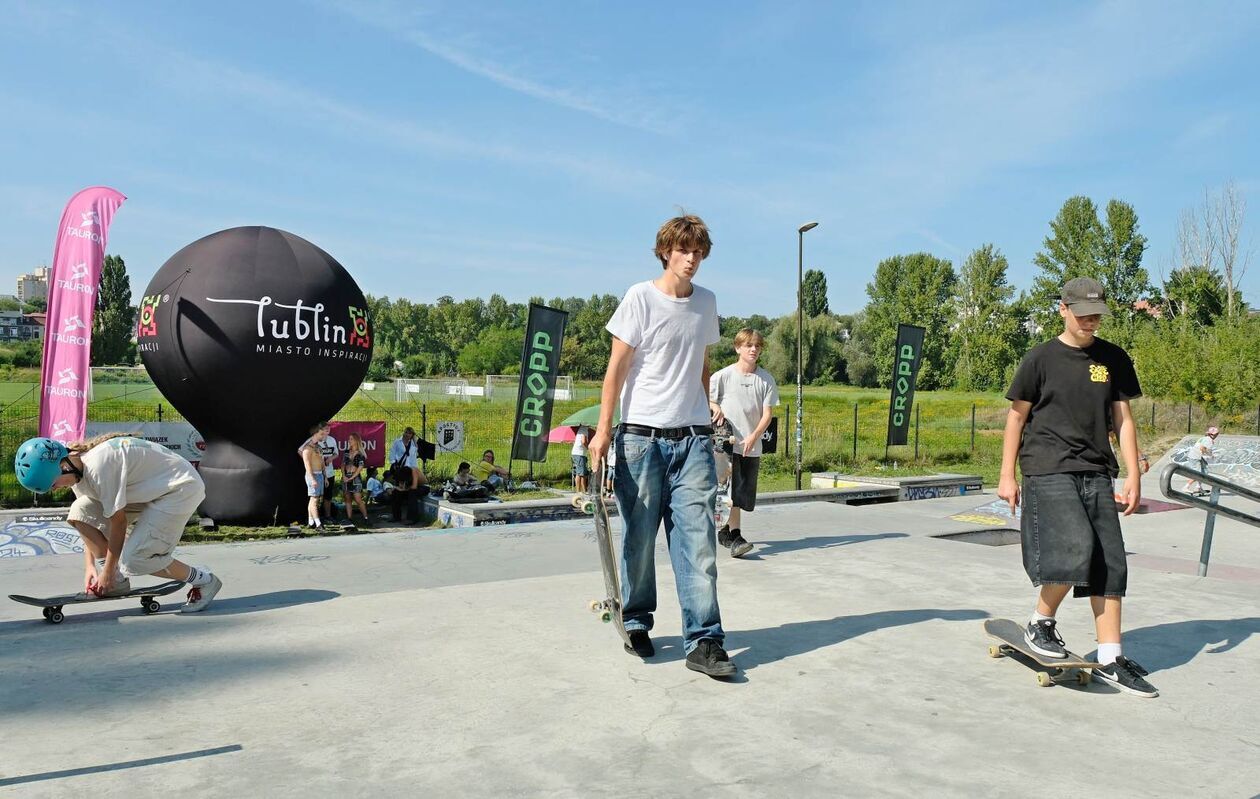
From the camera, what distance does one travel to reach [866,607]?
5.46m

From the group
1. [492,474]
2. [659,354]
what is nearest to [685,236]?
[659,354]

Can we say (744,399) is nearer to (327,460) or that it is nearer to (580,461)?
(580,461)

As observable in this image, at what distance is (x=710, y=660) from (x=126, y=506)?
3.59 metres

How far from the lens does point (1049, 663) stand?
394 cm

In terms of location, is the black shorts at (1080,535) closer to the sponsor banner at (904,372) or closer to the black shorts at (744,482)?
the black shorts at (744,482)

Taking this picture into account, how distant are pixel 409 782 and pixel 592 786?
59 cm

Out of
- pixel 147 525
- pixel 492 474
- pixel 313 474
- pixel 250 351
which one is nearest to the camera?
pixel 147 525

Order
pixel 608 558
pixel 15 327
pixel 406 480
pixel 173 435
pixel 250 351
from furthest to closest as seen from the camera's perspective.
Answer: pixel 15 327, pixel 173 435, pixel 406 480, pixel 250 351, pixel 608 558

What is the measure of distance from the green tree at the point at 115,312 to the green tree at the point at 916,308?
6833 centimetres

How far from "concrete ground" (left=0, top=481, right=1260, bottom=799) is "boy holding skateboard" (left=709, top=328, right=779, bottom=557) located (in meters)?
1.02

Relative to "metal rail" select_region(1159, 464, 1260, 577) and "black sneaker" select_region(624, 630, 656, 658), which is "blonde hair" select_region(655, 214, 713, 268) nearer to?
"black sneaker" select_region(624, 630, 656, 658)

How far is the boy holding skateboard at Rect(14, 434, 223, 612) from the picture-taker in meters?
5.03

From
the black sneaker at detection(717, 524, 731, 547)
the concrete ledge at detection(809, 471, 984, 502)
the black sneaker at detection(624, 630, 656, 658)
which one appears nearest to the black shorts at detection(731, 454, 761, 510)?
the black sneaker at detection(717, 524, 731, 547)

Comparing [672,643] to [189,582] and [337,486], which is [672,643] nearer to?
[189,582]
